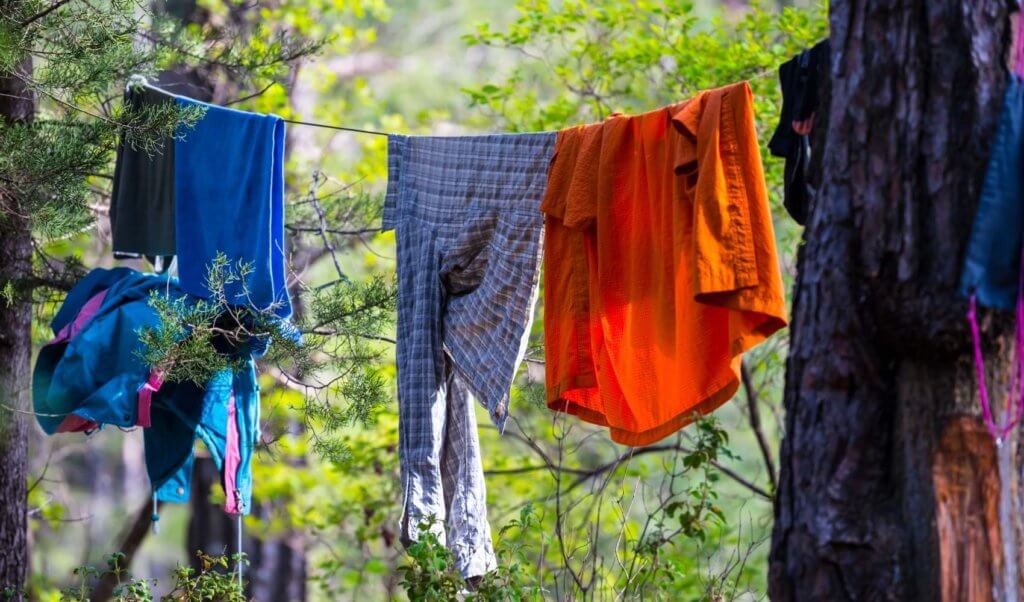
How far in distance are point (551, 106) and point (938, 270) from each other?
371 cm

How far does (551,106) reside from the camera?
5.46m

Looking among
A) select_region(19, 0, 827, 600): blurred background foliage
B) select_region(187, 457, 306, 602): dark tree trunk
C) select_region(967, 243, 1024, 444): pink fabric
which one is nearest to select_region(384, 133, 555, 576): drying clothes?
select_region(19, 0, 827, 600): blurred background foliage

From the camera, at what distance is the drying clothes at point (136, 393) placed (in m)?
3.19

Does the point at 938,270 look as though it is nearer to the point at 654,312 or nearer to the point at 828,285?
the point at 828,285

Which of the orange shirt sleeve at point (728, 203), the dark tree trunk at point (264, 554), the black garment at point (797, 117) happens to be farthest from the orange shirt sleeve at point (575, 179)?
the dark tree trunk at point (264, 554)

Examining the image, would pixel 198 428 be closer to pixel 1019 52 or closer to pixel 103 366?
pixel 103 366

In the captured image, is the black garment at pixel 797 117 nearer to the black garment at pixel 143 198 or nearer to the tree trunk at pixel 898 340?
the tree trunk at pixel 898 340

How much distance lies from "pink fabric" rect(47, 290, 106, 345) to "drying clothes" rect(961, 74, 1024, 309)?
8.56ft

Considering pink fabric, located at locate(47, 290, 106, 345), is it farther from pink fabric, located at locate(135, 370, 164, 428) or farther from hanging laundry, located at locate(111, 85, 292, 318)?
pink fabric, located at locate(135, 370, 164, 428)

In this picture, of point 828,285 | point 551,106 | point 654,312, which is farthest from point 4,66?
point 551,106

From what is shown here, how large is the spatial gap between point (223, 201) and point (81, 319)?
60cm

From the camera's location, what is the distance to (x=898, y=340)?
6.41ft

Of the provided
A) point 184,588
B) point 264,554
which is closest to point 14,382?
point 184,588

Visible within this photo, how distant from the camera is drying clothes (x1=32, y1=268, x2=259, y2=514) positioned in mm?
3193
